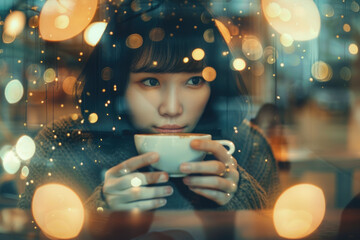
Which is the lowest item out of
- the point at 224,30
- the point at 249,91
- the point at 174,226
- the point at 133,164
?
the point at 174,226

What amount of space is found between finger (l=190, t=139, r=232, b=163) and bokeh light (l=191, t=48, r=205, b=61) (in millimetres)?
140

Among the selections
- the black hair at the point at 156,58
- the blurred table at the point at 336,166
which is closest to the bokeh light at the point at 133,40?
the black hair at the point at 156,58

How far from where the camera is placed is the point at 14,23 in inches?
21.0

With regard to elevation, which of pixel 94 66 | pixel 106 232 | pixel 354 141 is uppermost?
pixel 94 66

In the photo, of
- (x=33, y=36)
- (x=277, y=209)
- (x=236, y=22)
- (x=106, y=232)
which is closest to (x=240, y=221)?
(x=277, y=209)

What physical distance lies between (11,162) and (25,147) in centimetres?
4

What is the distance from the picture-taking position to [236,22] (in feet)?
1.77

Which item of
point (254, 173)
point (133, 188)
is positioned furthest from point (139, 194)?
point (254, 173)

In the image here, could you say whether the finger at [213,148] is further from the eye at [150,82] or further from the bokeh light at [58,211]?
the bokeh light at [58,211]

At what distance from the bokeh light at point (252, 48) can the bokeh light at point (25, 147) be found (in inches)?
15.1

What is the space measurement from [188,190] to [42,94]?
0.28m

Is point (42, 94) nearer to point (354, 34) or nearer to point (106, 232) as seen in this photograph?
point (106, 232)

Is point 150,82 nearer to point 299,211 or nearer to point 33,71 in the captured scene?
point 33,71

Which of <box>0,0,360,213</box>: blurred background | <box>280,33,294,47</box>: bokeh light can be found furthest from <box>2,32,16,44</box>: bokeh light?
<box>280,33,294,47</box>: bokeh light
